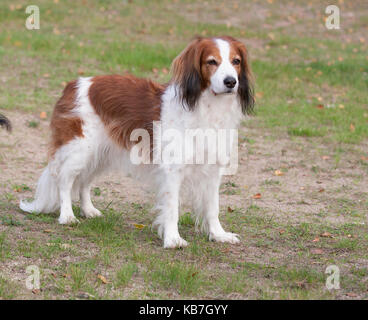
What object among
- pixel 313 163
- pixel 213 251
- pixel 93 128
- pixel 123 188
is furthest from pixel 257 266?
pixel 313 163

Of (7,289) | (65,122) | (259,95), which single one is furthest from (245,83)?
(259,95)

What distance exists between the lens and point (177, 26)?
15164 millimetres

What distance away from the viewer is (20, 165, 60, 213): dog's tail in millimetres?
6082

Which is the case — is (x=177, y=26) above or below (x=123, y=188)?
above

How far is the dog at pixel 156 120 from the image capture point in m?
5.31

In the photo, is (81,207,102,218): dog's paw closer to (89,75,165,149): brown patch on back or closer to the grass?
the grass

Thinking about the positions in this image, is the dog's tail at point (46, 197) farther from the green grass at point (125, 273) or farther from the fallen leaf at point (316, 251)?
the fallen leaf at point (316, 251)

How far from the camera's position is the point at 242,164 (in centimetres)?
829

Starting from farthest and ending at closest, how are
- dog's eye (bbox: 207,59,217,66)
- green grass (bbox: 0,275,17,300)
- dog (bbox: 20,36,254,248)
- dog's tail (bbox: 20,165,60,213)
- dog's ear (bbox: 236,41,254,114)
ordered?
dog's tail (bbox: 20,165,60,213) → dog's ear (bbox: 236,41,254,114) → dog (bbox: 20,36,254,248) → dog's eye (bbox: 207,59,217,66) → green grass (bbox: 0,275,17,300)

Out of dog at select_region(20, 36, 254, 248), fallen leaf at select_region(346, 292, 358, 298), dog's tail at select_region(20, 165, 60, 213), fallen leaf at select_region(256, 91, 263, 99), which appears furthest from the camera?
fallen leaf at select_region(256, 91, 263, 99)

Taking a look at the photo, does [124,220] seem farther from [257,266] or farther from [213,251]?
[257,266]

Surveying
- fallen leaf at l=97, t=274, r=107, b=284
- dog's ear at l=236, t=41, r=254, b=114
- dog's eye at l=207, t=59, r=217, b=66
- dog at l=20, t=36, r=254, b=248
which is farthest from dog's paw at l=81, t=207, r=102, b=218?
dog's eye at l=207, t=59, r=217, b=66

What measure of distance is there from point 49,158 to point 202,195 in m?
1.51

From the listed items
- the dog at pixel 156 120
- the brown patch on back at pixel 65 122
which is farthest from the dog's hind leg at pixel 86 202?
the brown patch on back at pixel 65 122
